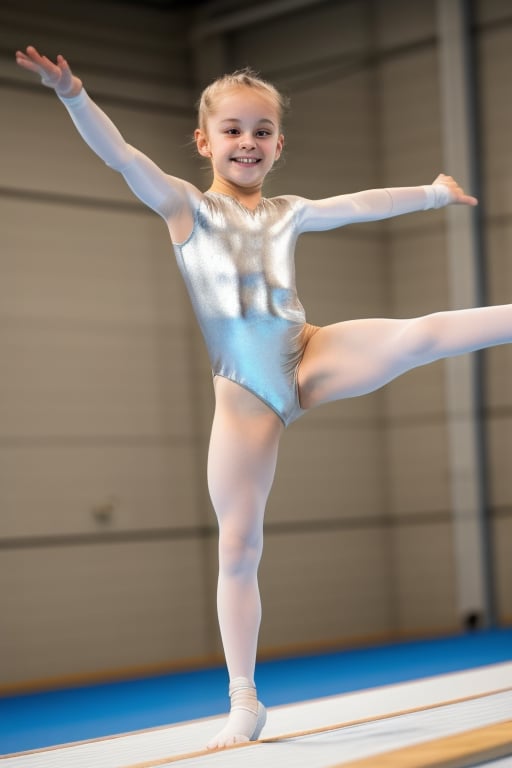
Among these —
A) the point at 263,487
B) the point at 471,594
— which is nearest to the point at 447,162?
the point at 471,594

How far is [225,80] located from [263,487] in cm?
96

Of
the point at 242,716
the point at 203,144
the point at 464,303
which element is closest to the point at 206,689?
the point at 464,303

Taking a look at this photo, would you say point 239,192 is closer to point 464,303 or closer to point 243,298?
point 243,298

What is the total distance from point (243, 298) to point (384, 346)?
0.34 metres

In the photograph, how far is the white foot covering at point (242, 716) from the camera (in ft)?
7.78

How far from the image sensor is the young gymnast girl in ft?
7.89

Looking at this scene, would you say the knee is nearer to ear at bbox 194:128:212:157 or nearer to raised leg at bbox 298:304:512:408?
raised leg at bbox 298:304:512:408

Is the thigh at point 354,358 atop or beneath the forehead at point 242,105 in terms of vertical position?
beneath

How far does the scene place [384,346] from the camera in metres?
2.43

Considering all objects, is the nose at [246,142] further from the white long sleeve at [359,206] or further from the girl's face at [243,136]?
the white long sleeve at [359,206]

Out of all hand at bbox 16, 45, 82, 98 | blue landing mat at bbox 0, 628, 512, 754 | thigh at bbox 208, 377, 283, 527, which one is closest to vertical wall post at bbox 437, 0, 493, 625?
blue landing mat at bbox 0, 628, 512, 754

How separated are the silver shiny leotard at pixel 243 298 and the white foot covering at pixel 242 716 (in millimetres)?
610

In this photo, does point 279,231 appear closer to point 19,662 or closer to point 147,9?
point 19,662

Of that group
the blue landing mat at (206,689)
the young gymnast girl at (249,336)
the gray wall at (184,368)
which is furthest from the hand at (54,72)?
the gray wall at (184,368)
